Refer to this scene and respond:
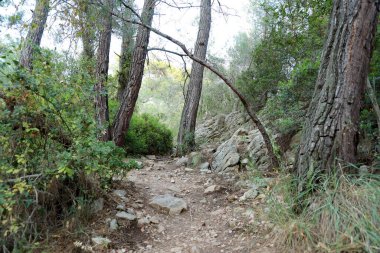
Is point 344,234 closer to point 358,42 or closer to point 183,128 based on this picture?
point 358,42

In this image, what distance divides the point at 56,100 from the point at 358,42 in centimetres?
275

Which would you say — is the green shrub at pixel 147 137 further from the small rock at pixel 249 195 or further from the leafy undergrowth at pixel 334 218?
the leafy undergrowth at pixel 334 218

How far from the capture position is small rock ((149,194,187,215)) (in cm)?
324

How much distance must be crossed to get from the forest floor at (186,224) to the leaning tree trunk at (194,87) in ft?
9.62

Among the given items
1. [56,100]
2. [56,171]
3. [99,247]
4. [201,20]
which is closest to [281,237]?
[99,247]

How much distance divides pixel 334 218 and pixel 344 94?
106 cm

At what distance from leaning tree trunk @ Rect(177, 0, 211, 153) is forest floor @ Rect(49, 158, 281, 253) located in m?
2.93

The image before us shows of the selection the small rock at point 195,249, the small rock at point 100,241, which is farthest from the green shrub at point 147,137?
the small rock at point 195,249

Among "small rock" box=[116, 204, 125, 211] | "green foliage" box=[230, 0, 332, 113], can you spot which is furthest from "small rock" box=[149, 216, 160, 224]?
"green foliage" box=[230, 0, 332, 113]

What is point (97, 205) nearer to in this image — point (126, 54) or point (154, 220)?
point (154, 220)

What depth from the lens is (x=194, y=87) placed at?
7.34 m

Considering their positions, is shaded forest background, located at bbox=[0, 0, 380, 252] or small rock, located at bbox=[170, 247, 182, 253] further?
small rock, located at bbox=[170, 247, 182, 253]

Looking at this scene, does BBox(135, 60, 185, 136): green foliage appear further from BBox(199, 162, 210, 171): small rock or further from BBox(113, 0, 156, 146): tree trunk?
BBox(199, 162, 210, 171): small rock

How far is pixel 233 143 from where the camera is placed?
5.68 metres
